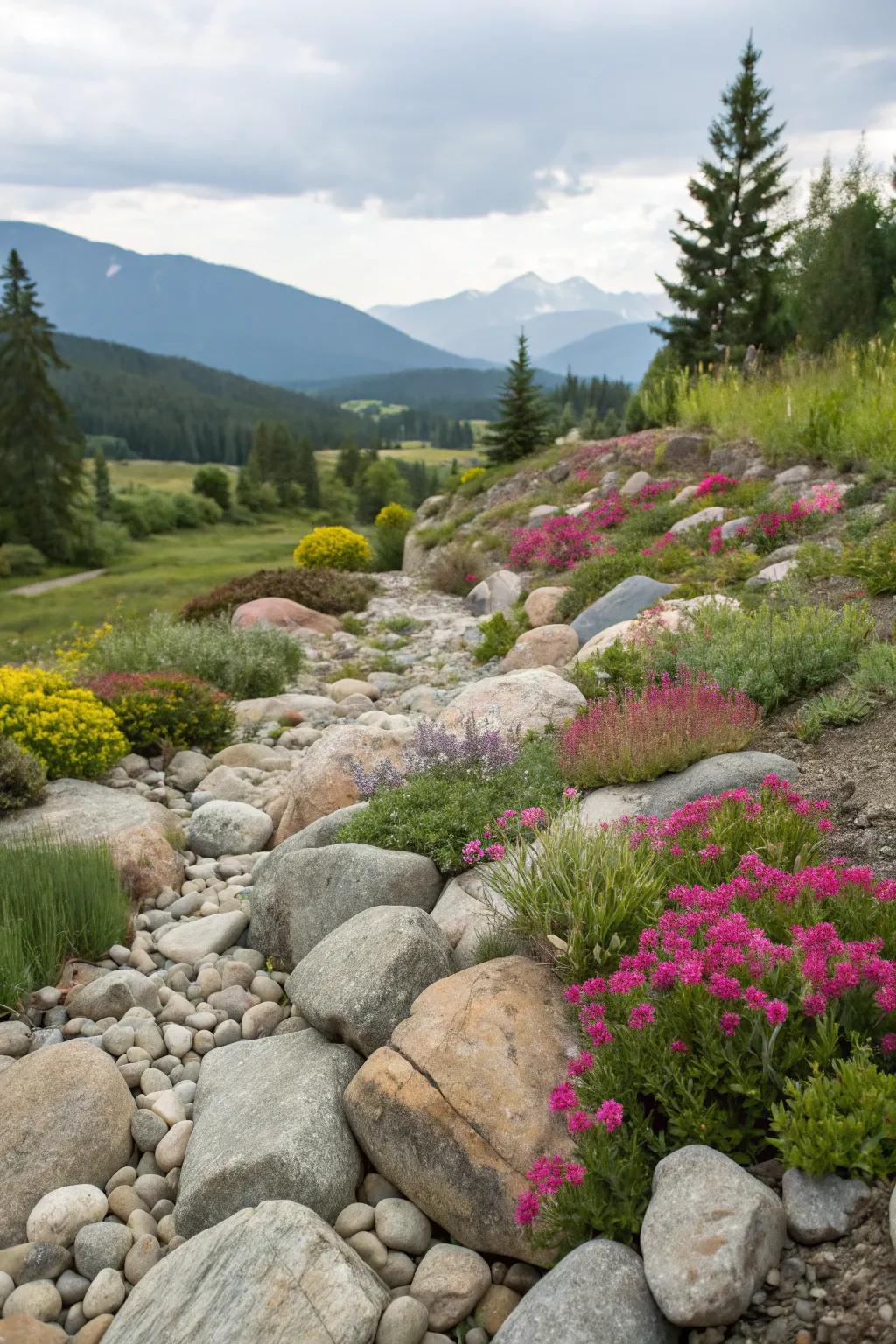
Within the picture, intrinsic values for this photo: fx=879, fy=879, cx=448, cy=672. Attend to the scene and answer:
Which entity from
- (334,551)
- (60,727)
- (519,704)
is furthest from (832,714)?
(334,551)

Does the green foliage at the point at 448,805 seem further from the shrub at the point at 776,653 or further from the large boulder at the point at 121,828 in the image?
the shrub at the point at 776,653

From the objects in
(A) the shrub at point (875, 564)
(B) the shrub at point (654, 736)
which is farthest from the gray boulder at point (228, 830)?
(A) the shrub at point (875, 564)

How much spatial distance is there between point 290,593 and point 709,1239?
15189 millimetres

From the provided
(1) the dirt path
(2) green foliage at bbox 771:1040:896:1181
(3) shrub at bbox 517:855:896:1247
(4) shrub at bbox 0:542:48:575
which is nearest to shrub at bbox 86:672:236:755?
(3) shrub at bbox 517:855:896:1247

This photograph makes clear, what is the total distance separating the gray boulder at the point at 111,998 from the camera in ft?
15.9

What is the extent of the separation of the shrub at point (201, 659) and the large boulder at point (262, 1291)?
27.8ft

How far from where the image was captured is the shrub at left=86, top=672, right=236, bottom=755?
880 cm

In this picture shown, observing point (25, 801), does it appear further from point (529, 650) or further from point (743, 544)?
point (743, 544)

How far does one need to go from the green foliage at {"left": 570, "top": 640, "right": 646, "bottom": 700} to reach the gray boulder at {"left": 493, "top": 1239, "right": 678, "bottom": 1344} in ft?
16.2

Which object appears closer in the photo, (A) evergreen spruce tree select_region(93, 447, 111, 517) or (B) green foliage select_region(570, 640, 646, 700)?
(B) green foliage select_region(570, 640, 646, 700)

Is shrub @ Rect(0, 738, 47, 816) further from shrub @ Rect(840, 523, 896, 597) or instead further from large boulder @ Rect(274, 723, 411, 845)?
shrub @ Rect(840, 523, 896, 597)

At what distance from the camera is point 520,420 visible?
86.3ft

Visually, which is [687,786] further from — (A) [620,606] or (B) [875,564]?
(A) [620,606]

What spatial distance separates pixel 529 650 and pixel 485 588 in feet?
18.7
